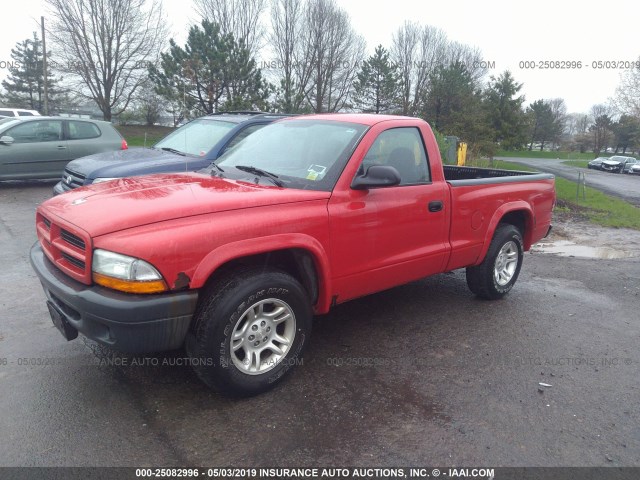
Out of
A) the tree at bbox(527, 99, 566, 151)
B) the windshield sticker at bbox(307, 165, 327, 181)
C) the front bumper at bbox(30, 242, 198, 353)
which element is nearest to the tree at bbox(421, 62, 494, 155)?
the windshield sticker at bbox(307, 165, 327, 181)

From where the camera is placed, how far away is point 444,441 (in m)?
2.86

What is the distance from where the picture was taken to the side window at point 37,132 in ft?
35.3

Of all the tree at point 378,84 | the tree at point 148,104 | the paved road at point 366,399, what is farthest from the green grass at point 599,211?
the tree at point 148,104

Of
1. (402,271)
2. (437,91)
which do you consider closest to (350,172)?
(402,271)

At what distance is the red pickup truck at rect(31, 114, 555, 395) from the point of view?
109 inches

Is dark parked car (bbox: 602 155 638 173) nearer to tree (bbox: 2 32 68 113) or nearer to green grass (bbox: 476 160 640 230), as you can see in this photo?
green grass (bbox: 476 160 640 230)

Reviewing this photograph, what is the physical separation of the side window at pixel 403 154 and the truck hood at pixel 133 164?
2982 millimetres

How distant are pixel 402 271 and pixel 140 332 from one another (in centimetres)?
217

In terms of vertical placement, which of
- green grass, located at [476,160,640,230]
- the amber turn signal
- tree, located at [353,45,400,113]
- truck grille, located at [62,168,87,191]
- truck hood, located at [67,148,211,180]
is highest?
tree, located at [353,45,400,113]

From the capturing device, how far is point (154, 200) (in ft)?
10.1

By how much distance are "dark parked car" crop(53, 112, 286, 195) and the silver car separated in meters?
3.88

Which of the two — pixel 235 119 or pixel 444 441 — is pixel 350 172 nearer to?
pixel 444 441

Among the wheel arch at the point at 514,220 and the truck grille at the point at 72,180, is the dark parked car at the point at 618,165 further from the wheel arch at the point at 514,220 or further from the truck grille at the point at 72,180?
the truck grille at the point at 72,180

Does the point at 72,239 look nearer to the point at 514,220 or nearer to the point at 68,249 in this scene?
the point at 68,249
